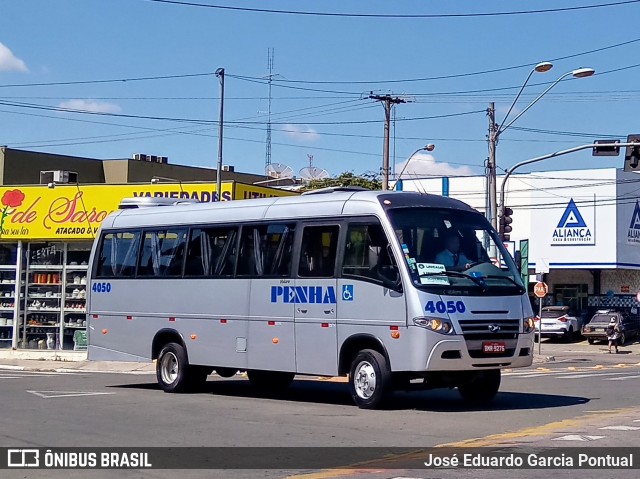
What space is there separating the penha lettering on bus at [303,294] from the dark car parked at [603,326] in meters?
32.4

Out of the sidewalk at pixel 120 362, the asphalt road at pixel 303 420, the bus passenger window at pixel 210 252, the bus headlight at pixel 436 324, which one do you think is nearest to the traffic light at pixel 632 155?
the sidewalk at pixel 120 362

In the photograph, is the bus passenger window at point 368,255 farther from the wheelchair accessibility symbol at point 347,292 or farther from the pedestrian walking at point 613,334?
the pedestrian walking at point 613,334

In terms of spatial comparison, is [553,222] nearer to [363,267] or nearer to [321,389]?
[321,389]

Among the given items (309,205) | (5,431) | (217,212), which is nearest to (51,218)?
(217,212)

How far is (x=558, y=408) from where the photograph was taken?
1583cm

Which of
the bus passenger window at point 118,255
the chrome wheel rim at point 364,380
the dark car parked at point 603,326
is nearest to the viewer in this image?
the chrome wheel rim at point 364,380

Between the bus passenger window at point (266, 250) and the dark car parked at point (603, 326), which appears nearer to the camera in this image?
the bus passenger window at point (266, 250)

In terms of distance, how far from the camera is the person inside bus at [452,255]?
1522 centimetres

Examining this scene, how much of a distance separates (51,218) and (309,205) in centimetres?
2050

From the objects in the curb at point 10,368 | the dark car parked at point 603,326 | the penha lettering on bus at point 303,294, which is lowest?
the curb at point 10,368

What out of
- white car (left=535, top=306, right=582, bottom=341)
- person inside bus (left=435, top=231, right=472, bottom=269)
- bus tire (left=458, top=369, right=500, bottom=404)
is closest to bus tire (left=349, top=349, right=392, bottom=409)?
bus tire (left=458, top=369, right=500, bottom=404)

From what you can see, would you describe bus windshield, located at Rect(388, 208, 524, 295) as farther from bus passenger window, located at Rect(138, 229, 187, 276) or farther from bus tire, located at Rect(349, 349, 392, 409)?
bus passenger window, located at Rect(138, 229, 187, 276)

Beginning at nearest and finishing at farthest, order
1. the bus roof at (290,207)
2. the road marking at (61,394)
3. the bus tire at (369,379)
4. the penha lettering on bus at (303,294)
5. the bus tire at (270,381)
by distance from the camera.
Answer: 1. the bus tire at (369,379)
2. the bus roof at (290,207)
3. the penha lettering on bus at (303,294)
4. the road marking at (61,394)
5. the bus tire at (270,381)

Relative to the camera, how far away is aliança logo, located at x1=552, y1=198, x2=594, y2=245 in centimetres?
5175
